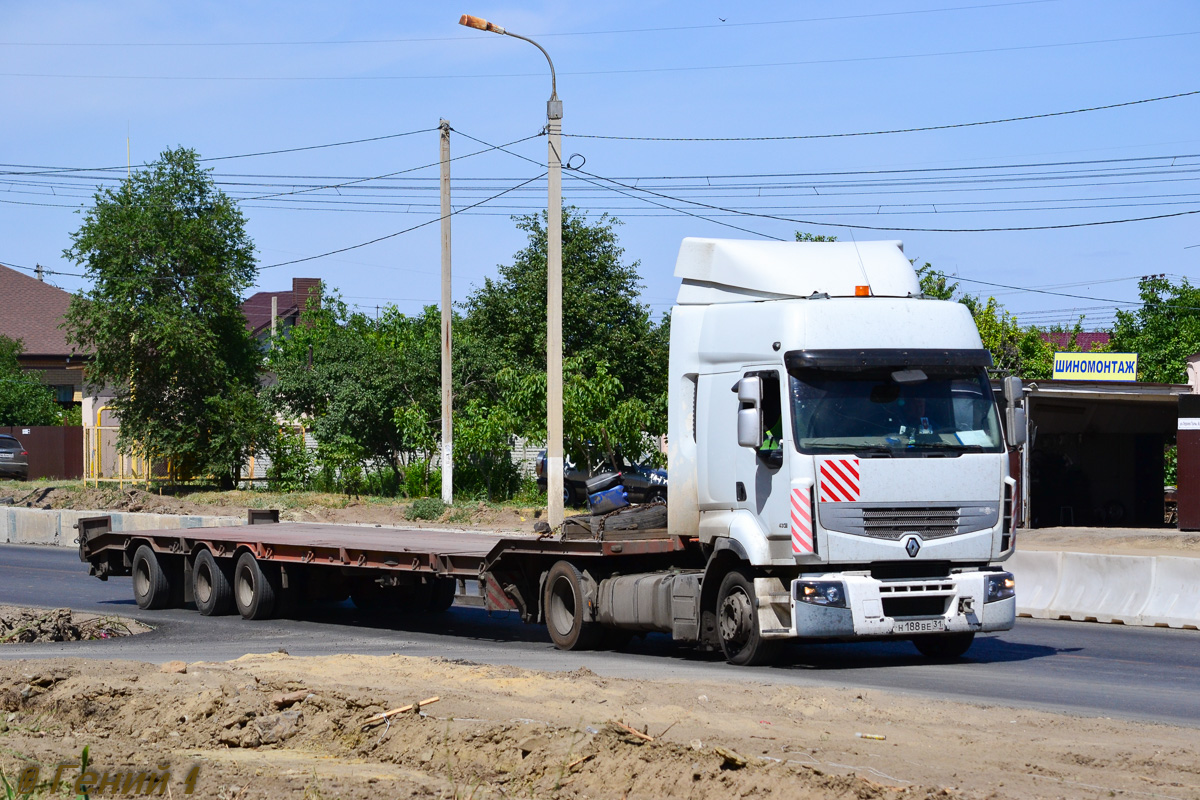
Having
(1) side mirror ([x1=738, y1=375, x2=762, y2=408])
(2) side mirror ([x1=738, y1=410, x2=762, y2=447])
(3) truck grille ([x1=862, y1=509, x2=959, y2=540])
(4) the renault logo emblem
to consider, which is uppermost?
(1) side mirror ([x1=738, y1=375, x2=762, y2=408])

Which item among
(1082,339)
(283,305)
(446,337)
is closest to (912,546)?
(446,337)

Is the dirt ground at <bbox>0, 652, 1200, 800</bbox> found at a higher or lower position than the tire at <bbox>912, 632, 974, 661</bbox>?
higher

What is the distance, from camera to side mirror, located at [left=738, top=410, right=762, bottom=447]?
1089 centimetres

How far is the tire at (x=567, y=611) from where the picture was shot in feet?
42.3

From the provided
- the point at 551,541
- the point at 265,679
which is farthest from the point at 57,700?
the point at 551,541

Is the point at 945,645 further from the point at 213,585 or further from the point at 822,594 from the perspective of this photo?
the point at 213,585

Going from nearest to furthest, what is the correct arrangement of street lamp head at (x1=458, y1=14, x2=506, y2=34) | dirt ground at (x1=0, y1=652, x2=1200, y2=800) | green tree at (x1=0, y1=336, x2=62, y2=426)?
dirt ground at (x1=0, y1=652, x2=1200, y2=800)
street lamp head at (x1=458, y1=14, x2=506, y2=34)
green tree at (x1=0, y1=336, x2=62, y2=426)

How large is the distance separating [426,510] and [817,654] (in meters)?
19.8

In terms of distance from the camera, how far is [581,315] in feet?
134

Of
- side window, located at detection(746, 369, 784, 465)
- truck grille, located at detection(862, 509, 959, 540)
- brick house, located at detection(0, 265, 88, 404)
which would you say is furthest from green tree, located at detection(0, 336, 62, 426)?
truck grille, located at detection(862, 509, 959, 540)

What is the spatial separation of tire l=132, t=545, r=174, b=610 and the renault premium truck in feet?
22.8

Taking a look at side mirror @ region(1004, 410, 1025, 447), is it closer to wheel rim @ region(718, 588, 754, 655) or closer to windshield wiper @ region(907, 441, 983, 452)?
windshield wiper @ region(907, 441, 983, 452)

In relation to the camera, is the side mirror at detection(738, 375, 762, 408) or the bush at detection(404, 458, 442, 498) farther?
the bush at detection(404, 458, 442, 498)

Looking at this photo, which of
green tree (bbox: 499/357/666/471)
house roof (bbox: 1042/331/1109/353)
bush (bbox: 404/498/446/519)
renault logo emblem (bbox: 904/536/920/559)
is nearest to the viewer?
renault logo emblem (bbox: 904/536/920/559)
